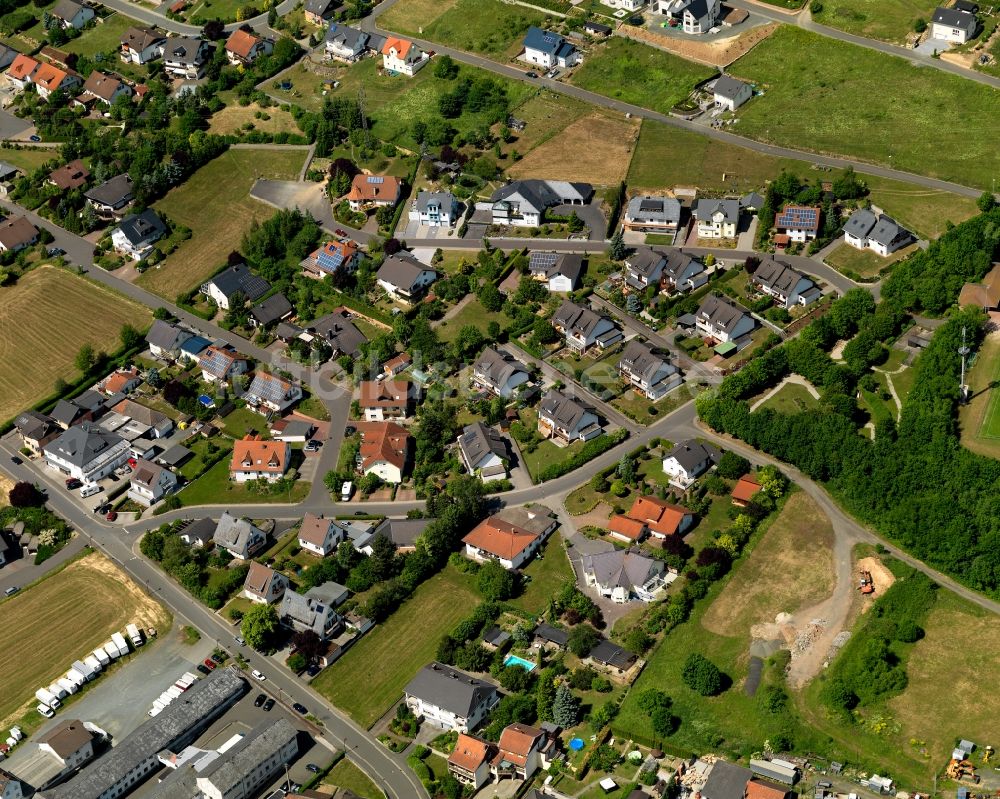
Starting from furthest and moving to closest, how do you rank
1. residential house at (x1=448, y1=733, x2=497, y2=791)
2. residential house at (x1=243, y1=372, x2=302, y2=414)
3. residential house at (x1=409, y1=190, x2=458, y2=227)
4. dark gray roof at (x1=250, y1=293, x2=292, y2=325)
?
1. residential house at (x1=409, y1=190, x2=458, y2=227)
2. dark gray roof at (x1=250, y1=293, x2=292, y2=325)
3. residential house at (x1=243, y1=372, x2=302, y2=414)
4. residential house at (x1=448, y1=733, x2=497, y2=791)

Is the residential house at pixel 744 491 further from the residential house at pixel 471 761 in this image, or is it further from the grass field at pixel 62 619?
the grass field at pixel 62 619

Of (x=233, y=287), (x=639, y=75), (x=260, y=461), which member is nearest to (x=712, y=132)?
(x=639, y=75)

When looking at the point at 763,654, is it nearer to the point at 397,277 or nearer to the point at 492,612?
the point at 492,612

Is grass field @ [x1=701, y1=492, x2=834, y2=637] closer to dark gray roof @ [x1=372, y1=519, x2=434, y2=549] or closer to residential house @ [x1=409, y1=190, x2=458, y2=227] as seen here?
dark gray roof @ [x1=372, y1=519, x2=434, y2=549]

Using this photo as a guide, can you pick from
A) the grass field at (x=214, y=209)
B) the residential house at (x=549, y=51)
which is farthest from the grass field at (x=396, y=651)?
the residential house at (x=549, y=51)

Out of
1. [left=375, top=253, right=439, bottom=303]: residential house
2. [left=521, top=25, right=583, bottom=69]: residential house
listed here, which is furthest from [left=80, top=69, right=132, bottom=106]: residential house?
[left=375, top=253, right=439, bottom=303]: residential house

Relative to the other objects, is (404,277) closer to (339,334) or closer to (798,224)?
(339,334)

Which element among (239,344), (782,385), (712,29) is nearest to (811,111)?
(712,29)
